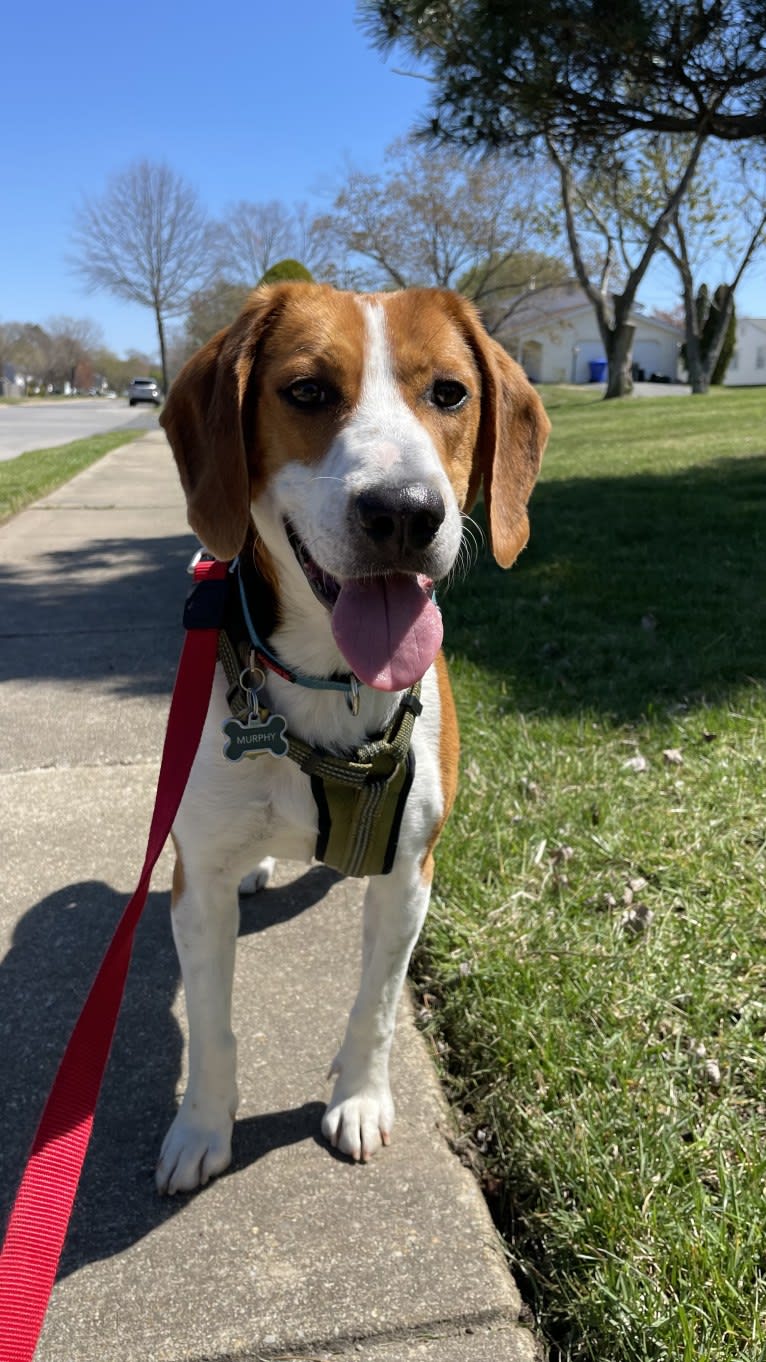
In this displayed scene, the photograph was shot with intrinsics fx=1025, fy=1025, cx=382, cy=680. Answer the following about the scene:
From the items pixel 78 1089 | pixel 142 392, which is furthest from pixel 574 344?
pixel 78 1089

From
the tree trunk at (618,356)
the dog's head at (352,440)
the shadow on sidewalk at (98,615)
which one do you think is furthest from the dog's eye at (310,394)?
the tree trunk at (618,356)

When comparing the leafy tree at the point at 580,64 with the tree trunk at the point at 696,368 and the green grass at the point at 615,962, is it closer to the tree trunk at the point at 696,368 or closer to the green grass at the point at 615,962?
the green grass at the point at 615,962

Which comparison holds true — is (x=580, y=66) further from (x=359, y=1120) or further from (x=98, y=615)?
(x=359, y=1120)

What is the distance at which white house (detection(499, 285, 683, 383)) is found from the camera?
2552 inches

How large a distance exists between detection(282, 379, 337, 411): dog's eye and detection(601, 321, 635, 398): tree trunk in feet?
99.9

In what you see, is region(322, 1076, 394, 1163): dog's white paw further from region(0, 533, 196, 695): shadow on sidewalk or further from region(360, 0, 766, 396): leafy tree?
region(360, 0, 766, 396): leafy tree

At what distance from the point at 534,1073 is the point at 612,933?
2.17 feet

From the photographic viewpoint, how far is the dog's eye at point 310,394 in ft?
7.02

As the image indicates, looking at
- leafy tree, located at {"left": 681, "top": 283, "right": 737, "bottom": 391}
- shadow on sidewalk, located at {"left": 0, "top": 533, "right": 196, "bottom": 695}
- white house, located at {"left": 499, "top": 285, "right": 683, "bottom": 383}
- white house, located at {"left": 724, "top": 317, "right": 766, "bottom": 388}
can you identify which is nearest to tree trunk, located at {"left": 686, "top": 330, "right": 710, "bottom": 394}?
leafy tree, located at {"left": 681, "top": 283, "right": 737, "bottom": 391}

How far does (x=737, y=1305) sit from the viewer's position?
183 centimetres

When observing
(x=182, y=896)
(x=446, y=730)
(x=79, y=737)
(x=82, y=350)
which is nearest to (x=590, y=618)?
(x=79, y=737)

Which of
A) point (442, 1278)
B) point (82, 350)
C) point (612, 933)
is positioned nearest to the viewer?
point (442, 1278)

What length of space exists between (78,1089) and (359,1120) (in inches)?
30.5

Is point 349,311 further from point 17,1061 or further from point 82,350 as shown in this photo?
point 82,350
